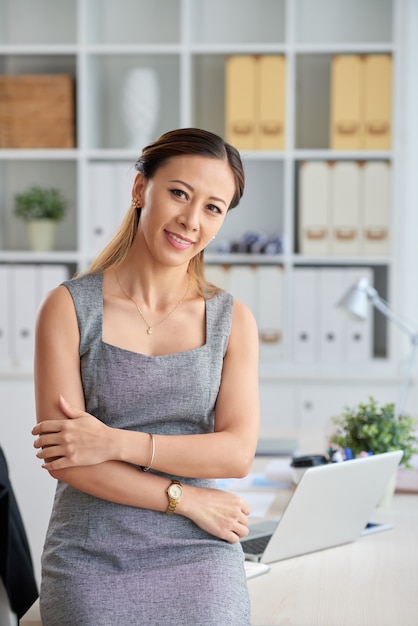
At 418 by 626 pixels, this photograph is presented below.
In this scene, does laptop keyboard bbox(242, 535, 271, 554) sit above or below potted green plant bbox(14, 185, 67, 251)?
below

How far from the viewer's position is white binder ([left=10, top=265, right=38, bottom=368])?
414 centimetres

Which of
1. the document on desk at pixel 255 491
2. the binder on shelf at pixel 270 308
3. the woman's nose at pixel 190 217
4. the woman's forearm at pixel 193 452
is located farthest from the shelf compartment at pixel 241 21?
the woman's forearm at pixel 193 452

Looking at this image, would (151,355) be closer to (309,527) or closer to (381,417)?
(309,527)

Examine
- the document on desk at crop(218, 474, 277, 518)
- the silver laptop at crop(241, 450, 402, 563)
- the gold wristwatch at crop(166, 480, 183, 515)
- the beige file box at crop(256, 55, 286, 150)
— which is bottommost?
the document on desk at crop(218, 474, 277, 518)

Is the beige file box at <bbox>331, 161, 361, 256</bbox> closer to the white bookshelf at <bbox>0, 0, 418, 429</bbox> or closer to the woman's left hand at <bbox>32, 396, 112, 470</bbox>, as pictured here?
the white bookshelf at <bbox>0, 0, 418, 429</bbox>

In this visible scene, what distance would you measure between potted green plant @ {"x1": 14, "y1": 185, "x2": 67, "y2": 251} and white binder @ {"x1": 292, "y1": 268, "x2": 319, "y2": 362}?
1.13 meters

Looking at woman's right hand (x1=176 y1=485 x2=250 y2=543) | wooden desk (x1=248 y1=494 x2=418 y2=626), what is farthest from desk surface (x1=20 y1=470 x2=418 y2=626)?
woman's right hand (x1=176 y1=485 x2=250 y2=543)

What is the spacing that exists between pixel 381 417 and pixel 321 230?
2186 mm

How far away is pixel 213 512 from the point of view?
1.50 metres

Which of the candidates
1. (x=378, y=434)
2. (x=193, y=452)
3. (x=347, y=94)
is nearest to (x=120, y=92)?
(x=347, y=94)

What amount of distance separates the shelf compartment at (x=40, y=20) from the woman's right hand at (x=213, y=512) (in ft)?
11.0

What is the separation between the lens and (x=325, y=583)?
158cm

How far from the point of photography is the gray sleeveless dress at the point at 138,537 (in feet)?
4.45

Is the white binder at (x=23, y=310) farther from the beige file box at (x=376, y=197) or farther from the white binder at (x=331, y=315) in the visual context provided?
the beige file box at (x=376, y=197)
